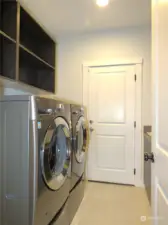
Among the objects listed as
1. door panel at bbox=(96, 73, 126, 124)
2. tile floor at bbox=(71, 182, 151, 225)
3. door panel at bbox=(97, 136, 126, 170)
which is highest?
door panel at bbox=(96, 73, 126, 124)

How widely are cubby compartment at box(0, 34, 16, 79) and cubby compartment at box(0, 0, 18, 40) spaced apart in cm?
9

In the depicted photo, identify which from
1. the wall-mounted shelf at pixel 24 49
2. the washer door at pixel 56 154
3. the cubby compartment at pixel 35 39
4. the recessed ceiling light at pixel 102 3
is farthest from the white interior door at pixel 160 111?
the cubby compartment at pixel 35 39

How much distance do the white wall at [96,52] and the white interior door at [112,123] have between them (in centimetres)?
21

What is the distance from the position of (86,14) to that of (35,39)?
2.87ft

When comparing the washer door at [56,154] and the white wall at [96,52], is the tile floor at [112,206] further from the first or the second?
the white wall at [96,52]

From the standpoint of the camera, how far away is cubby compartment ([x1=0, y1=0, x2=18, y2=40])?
2.14 meters

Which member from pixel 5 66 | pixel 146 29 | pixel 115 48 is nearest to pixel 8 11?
pixel 5 66

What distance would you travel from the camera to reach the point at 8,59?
85.0 inches

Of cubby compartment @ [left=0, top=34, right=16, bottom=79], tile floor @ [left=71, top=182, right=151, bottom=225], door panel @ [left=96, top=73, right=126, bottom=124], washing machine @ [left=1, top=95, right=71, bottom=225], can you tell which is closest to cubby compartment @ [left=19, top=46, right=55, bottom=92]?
cubby compartment @ [left=0, top=34, right=16, bottom=79]

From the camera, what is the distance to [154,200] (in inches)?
48.1

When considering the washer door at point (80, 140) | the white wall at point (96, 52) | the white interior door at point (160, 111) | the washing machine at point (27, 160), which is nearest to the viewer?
the white interior door at point (160, 111)

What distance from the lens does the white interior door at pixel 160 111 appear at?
98cm

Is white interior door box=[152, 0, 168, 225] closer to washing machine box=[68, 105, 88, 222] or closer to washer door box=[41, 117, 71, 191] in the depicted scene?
washer door box=[41, 117, 71, 191]

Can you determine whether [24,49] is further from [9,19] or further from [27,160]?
[27,160]
